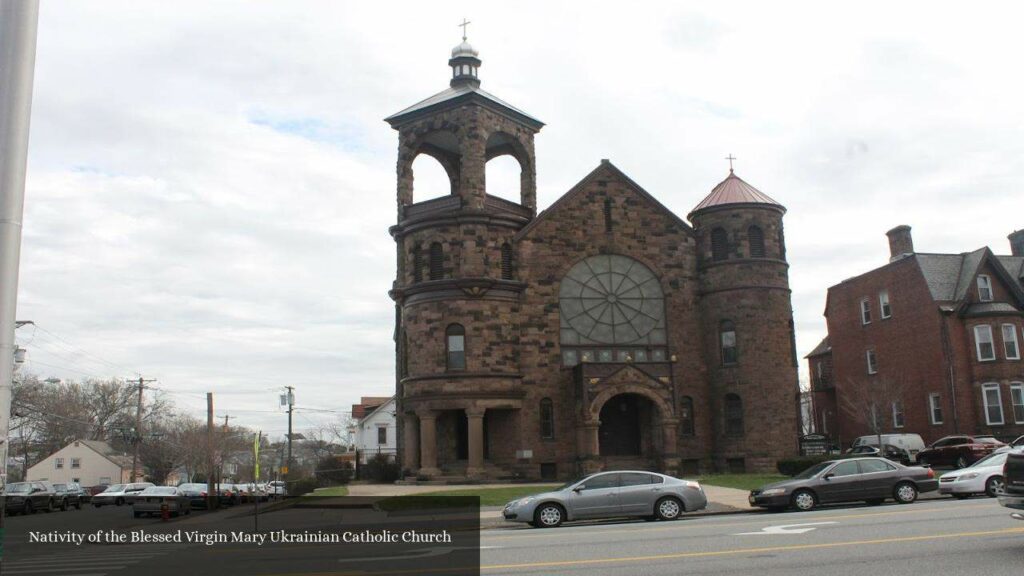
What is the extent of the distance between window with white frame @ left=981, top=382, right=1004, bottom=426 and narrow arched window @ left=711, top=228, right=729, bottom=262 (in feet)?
49.1

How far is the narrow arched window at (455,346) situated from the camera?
3738cm

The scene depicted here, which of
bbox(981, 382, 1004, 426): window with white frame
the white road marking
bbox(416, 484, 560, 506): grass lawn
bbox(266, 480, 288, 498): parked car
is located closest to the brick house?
bbox(981, 382, 1004, 426): window with white frame

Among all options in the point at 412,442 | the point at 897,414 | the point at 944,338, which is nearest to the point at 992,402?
the point at 944,338

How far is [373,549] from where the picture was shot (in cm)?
1516

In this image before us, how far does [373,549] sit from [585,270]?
1019 inches

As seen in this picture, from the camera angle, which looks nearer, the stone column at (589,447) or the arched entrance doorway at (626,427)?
the stone column at (589,447)

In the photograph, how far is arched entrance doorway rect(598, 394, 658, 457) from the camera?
3862cm

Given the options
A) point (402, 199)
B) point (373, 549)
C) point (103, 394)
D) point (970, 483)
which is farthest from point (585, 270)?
point (103, 394)

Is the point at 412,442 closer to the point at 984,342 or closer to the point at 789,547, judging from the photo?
the point at 789,547

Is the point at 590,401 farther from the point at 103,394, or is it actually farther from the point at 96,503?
the point at 103,394

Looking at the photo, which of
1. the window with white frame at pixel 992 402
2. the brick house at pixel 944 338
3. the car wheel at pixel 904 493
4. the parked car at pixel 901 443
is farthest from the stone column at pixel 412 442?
the window with white frame at pixel 992 402

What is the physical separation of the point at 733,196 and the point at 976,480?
2182cm

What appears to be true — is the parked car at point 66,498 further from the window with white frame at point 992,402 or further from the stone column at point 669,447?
the window with white frame at point 992,402

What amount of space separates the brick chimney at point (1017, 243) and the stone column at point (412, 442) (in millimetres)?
37827
